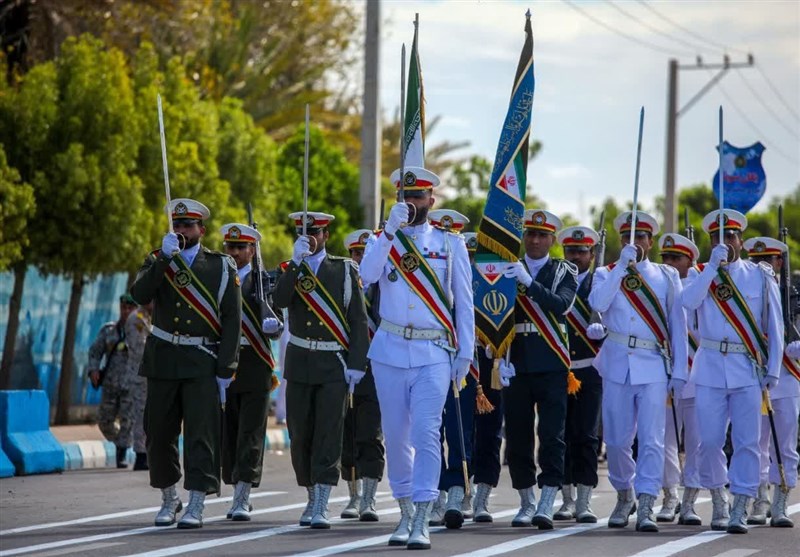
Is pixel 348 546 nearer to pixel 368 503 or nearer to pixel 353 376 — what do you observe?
pixel 353 376

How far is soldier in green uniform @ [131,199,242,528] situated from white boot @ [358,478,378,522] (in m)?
1.28

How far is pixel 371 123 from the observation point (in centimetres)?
2439

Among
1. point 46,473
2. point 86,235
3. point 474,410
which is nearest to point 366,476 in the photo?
point 474,410

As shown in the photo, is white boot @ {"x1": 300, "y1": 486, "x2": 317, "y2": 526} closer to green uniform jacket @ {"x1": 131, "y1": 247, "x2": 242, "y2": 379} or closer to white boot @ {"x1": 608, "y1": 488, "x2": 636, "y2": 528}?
green uniform jacket @ {"x1": 131, "y1": 247, "x2": 242, "y2": 379}

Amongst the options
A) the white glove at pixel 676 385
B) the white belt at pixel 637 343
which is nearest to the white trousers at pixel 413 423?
the white belt at pixel 637 343

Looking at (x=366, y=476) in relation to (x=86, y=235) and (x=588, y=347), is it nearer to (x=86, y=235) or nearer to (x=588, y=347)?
(x=588, y=347)

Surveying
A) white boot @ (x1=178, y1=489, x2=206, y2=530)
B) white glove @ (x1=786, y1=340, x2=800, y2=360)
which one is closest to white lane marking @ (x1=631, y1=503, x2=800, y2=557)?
white glove @ (x1=786, y1=340, x2=800, y2=360)

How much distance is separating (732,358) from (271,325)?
3482 mm

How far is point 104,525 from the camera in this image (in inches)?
508

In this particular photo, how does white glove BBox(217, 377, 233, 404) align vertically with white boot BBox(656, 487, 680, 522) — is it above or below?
above

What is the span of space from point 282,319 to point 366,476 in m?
1.62

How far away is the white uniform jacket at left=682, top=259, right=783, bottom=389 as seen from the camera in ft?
42.0

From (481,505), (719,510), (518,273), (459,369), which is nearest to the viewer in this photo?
(459,369)

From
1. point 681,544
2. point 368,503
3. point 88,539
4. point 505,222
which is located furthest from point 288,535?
point 505,222
